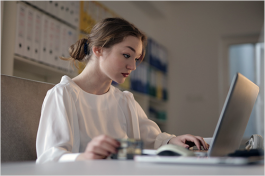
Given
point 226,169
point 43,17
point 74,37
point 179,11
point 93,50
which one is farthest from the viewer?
point 179,11

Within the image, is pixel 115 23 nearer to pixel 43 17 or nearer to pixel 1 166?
pixel 1 166

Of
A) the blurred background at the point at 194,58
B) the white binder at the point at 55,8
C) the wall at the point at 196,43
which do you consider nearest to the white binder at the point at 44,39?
the white binder at the point at 55,8

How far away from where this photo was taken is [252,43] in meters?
4.87

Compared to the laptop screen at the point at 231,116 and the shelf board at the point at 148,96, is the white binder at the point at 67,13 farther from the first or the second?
the laptop screen at the point at 231,116

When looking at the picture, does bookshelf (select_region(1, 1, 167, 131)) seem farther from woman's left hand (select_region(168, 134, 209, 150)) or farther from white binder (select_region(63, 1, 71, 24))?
woman's left hand (select_region(168, 134, 209, 150))

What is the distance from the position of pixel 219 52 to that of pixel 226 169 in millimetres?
4746

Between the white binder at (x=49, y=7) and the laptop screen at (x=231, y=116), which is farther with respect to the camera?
the white binder at (x=49, y=7)

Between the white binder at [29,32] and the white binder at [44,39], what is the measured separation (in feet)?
0.35

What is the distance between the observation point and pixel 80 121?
120cm

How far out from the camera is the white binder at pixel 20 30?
7.28 feet

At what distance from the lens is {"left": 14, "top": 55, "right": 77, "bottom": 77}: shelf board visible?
2.28 metres

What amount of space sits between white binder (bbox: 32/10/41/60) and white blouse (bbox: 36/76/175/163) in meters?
1.16

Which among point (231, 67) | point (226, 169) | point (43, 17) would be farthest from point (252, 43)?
point (226, 169)

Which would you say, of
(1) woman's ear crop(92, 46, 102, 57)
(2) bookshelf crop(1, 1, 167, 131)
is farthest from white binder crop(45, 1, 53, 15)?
(1) woman's ear crop(92, 46, 102, 57)
